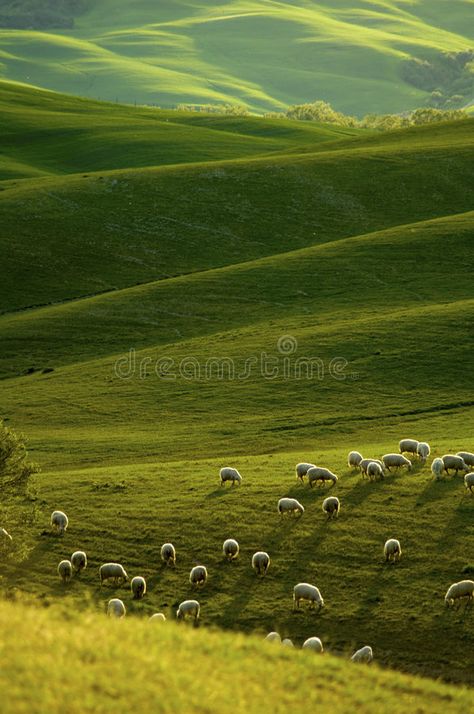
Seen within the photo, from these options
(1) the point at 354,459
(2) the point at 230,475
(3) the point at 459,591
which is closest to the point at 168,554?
(2) the point at 230,475

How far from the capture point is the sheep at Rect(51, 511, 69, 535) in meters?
34.7

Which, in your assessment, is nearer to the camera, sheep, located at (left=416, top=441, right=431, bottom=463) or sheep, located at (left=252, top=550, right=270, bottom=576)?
sheep, located at (left=252, top=550, right=270, bottom=576)

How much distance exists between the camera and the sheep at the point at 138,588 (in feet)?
97.1

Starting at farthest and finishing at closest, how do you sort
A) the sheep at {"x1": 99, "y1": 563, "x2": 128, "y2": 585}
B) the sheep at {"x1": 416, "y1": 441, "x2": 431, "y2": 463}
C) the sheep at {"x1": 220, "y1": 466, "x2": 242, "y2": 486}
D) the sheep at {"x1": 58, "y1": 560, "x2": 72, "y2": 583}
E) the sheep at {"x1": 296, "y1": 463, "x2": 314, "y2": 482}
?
the sheep at {"x1": 416, "y1": 441, "x2": 431, "y2": 463} → the sheep at {"x1": 220, "y1": 466, "x2": 242, "y2": 486} → the sheep at {"x1": 296, "y1": 463, "x2": 314, "y2": 482} → the sheep at {"x1": 58, "y1": 560, "x2": 72, "y2": 583} → the sheep at {"x1": 99, "y1": 563, "x2": 128, "y2": 585}

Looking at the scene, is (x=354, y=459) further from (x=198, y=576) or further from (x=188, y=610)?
(x=188, y=610)

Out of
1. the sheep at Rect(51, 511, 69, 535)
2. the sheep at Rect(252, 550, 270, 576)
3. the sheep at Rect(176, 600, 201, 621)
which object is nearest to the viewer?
the sheep at Rect(176, 600, 201, 621)

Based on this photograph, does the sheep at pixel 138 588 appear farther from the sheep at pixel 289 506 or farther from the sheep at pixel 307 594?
the sheep at pixel 289 506

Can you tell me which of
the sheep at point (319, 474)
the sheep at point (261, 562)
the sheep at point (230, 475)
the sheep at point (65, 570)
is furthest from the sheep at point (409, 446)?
the sheep at point (65, 570)

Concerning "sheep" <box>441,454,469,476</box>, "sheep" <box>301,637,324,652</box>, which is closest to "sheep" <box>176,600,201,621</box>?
"sheep" <box>301,637,324,652</box>

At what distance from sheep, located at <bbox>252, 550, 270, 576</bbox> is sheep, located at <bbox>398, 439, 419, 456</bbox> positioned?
1092cm

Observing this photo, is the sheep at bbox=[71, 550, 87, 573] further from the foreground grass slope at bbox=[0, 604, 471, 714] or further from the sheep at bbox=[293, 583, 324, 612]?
the foreground grass slope at bbox=[0, 604, 471, 714]

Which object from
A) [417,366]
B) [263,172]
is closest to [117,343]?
[417,366]

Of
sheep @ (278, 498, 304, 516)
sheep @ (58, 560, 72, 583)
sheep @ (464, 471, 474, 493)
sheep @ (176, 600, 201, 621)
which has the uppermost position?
sheep @ (464, 471, 474, 493)

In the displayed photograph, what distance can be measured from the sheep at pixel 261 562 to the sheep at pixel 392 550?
3.75 meters
